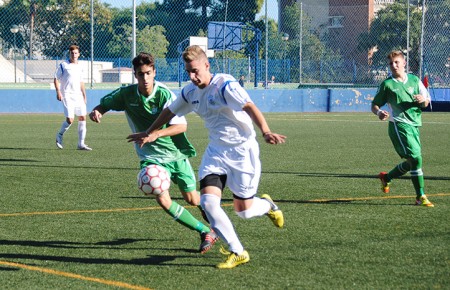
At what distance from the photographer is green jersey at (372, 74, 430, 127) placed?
10.2m

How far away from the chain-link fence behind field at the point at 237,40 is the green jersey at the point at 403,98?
1870 centimetres

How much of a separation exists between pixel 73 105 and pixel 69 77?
0.57 meters

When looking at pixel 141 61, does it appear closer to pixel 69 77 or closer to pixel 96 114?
pixel 96 114

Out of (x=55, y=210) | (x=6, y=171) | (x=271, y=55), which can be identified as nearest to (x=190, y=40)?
(x=271, y=55)

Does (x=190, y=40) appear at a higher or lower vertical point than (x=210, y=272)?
higher

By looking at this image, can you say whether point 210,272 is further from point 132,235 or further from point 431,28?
point 431,28

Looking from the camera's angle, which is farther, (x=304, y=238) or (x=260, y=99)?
(x=260, y=99)

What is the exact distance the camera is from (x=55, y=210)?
9359 mm

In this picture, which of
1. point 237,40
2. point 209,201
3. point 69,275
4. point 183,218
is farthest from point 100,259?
point 237,40

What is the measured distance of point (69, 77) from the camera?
18031 mm

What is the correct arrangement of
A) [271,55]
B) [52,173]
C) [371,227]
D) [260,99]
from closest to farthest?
1. [371,227]
2. [52,173]
3. [260,99]
4. [271,55]

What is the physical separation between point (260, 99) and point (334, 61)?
7.51 metres

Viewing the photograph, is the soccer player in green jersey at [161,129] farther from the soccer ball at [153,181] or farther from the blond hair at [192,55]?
the blond hair at [192,55]

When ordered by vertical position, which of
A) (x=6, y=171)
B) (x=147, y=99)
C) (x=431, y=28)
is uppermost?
(x=431, y=28)
